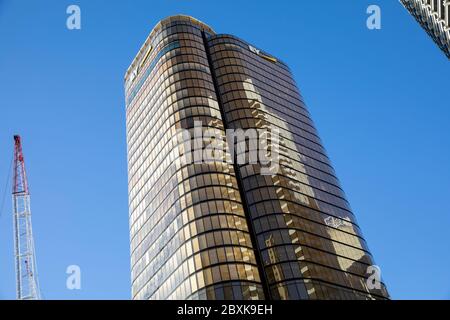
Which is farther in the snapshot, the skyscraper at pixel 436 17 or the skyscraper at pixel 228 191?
the skyscraper at pixel 436 17

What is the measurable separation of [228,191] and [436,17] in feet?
153

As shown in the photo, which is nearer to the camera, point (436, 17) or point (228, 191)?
point (228, 191)

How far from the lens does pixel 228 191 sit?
272ft

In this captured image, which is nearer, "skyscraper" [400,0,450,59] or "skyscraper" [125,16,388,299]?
"skyscraper" [125,16,388,299]

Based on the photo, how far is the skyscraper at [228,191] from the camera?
244ft

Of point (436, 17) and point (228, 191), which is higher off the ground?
point (436, 17)

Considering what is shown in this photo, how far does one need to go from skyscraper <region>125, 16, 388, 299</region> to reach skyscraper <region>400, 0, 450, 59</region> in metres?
31.7

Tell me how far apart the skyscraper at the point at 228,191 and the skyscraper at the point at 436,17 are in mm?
A: 31676

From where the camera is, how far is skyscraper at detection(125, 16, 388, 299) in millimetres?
74250
